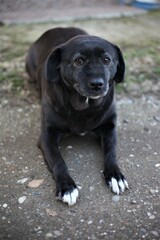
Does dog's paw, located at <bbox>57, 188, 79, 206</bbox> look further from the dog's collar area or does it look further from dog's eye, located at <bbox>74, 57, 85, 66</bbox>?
dog's eye, located at <bbox>74, 57, 85, 66</bbox>

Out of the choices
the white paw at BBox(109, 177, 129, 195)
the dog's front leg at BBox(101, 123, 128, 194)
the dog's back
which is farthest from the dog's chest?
the dog's back

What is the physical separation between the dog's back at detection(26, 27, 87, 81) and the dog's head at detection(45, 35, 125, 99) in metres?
0.68

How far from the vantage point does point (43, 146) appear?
2.80m

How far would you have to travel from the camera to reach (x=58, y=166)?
8.44ft

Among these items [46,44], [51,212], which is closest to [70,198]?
[51,212]

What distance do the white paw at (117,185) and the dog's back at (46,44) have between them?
137 cm

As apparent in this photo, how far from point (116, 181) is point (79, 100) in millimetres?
605

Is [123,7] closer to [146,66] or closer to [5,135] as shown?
[146,66]

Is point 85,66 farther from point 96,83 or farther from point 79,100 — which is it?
point 79,100

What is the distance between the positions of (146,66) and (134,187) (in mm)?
1770

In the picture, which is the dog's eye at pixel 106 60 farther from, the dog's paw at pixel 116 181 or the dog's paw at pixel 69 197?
the dog's paw at pixel 69 197

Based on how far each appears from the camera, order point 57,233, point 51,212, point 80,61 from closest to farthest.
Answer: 1. point 57,233
2. point 51,212
3. point 80,61

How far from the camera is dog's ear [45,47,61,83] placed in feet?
8.80

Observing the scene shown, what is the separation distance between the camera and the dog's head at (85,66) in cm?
250
